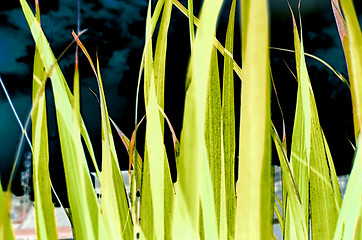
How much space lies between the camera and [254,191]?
72 millimetres

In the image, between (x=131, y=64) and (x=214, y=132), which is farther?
(x=131, y=64)

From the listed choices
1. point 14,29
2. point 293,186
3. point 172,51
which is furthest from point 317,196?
point 14,29

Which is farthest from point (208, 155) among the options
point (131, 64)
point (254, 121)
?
point (131, 64)

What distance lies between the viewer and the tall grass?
72 mm

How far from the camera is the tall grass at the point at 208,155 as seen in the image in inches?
2.8

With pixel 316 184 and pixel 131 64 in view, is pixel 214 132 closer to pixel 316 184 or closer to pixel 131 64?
pixel 316 184

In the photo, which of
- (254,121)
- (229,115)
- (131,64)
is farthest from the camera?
(131,64)

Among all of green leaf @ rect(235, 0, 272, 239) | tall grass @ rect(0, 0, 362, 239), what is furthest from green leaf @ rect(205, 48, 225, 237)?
green leaf @ rect(235, 0, 272, 239)

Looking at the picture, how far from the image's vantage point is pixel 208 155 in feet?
0.60

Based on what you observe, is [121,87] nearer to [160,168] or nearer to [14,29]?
[14,29]

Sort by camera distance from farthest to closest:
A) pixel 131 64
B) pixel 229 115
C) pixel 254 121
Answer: pixel 131 64, pixel 229 115, pixel 254 121

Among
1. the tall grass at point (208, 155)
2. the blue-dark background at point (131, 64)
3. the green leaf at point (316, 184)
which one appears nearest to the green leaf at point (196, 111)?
the tall grass at point (208, 155)

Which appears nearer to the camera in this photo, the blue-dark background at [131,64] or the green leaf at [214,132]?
the green leaf at [214,132]

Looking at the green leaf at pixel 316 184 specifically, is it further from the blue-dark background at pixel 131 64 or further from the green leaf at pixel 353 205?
the blue-dark background at pixel 131 64
